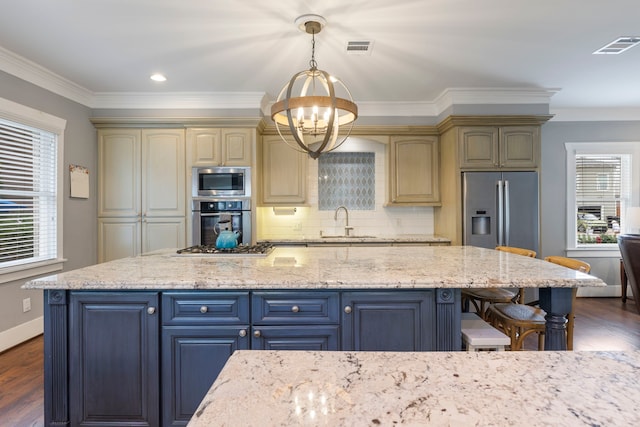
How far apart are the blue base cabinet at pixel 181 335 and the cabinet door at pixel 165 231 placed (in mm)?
2408

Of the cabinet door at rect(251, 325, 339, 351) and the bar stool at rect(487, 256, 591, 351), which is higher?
the cabinet door at rect(251, 325, 339, 351)

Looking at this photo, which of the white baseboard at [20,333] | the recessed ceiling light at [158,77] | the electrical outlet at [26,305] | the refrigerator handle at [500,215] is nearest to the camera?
the white baseboard at [20,333]

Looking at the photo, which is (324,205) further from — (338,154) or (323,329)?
(323,329)

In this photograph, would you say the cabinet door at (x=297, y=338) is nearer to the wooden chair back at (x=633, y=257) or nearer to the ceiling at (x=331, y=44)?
the ceiling at (x=331, y=44)

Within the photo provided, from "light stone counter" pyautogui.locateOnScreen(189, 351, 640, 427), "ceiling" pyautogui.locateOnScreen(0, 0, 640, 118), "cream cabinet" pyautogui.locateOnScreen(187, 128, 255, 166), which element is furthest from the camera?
"cream cabinet" pyautogui.locateOnScreen(187, 128, 255, 166)

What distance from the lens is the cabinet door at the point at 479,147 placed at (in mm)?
4023

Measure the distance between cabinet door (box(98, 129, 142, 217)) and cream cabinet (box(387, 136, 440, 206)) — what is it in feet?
10.3

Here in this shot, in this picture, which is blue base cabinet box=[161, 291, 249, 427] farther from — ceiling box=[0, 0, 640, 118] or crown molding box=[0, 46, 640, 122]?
crown molding box=[0, 46, 640, 122]

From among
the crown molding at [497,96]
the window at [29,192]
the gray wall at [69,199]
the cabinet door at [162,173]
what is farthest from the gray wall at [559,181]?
the window at [29,192]

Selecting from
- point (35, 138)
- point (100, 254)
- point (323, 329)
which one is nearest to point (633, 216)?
point (323, 329)

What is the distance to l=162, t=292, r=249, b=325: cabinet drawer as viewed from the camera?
173 centimetres

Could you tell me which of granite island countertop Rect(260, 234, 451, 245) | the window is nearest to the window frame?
granite island countertop Rect(260, 234, 451, 245)

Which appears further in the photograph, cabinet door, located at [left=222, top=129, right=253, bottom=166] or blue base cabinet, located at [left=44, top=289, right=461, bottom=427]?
cabinet door, located at [left=222, top=129, right=253, bottom=166]

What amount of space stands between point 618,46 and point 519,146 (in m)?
1.26
